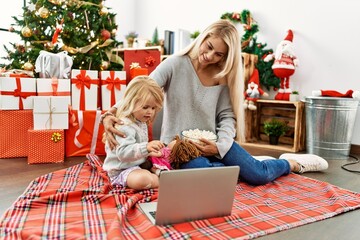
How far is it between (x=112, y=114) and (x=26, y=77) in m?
1.00

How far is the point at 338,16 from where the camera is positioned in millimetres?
2584

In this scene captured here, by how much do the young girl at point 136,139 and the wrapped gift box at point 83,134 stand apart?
31.9 inches

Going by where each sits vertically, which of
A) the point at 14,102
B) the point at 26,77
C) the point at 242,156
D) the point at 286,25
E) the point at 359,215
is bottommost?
the point at 359,215

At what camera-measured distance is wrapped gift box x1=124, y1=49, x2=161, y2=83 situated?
2473 millimetres

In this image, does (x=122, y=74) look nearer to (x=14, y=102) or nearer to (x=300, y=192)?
(x=14, y=102)

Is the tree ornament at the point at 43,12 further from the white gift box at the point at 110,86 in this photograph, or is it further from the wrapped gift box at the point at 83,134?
the wrapped gift box at the point at 83,134

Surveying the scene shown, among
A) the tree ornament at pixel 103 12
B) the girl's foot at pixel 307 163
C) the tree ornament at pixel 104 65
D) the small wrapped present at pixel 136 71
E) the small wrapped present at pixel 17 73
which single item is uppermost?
the tree ornament at pixel 103 12

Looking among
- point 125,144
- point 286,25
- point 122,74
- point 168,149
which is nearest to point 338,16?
point 286,25

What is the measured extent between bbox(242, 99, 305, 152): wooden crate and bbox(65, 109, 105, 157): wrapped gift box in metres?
1.31

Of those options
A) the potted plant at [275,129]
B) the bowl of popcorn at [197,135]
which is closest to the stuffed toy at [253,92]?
the potted plant at [275,129]

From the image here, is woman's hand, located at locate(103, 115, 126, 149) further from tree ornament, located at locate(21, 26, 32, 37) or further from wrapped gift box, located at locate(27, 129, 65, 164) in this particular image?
tree ornament, located at locate(21, 26, 32, 37)

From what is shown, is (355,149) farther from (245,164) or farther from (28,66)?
(28,66)

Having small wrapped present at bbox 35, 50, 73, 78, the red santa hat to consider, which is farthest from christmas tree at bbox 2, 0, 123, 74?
the red santa hat

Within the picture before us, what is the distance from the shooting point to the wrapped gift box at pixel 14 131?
1967 mm
